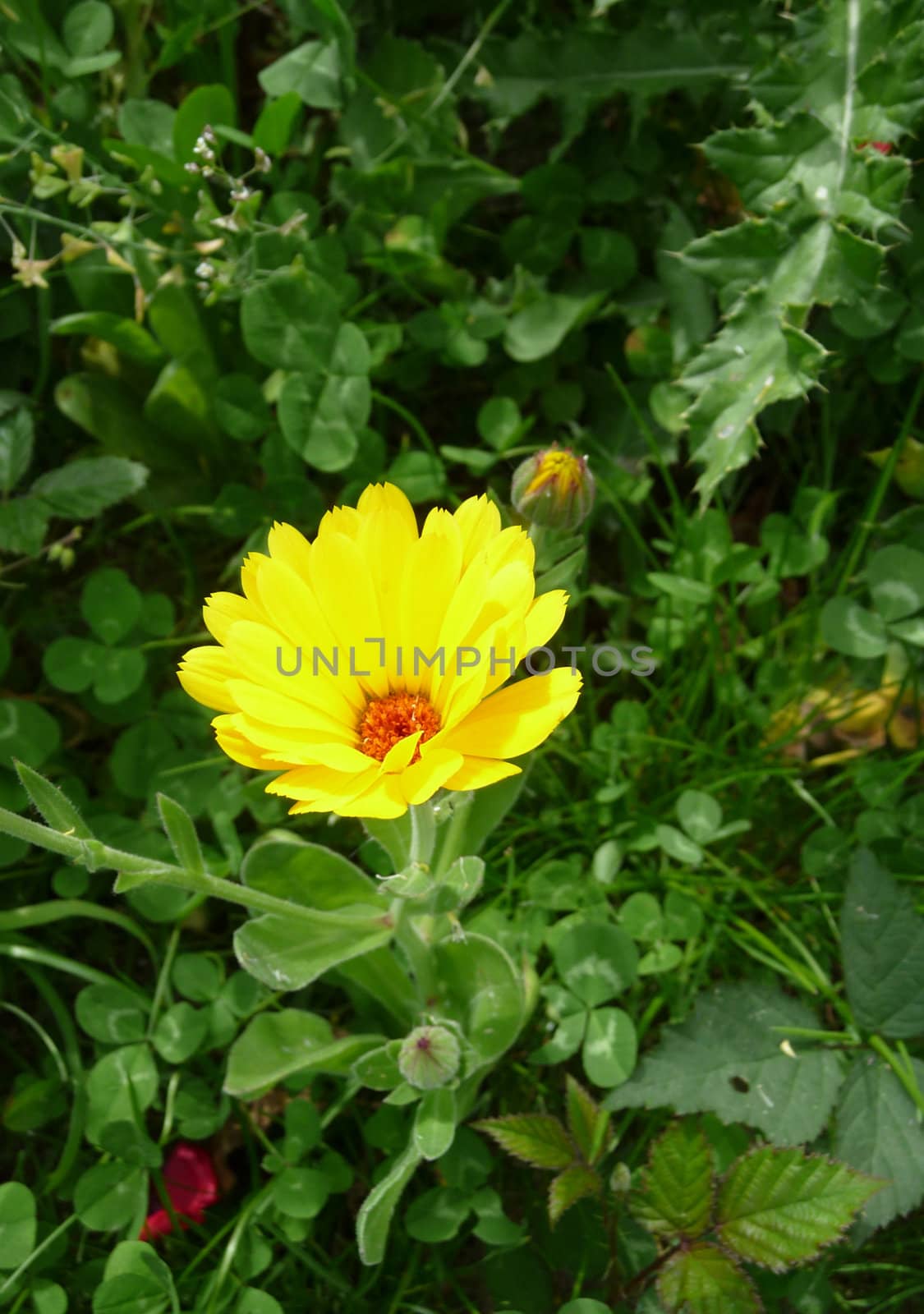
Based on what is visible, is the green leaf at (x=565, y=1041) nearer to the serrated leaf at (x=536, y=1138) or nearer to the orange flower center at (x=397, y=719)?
the serrated leaf at (x=536, y=1138)

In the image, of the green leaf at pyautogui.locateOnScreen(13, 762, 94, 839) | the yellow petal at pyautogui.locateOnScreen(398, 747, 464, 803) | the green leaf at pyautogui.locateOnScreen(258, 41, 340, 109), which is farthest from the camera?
the green leaf at pyautogui.locateOnScreen(258, 41, 340, 109)

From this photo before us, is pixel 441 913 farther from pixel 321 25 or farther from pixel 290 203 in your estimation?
pixel 321 25

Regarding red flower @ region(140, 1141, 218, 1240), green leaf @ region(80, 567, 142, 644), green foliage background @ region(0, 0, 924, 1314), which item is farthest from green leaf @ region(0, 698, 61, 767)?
red flower @ region(140, 1141, 218, 1240)

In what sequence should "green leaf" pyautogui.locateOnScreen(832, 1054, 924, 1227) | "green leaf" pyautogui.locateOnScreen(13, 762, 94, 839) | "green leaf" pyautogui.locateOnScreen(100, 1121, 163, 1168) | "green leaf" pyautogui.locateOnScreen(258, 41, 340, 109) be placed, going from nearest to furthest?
"green leaf" pyautogui.locateOnScreen(13, 762, 94, 839) < "green leaf" pyautogui.locateOnScreen(832, 1054, 924, 1227) < "green leaf" pyautogui.locateOnScreen(100, 1121, 163, 1168) < "green leaf" pyautogui.locateOnScreen(258, 41, 340, 109)

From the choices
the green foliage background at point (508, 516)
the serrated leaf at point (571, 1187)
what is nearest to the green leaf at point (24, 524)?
the green foliage background at point (508, 516)

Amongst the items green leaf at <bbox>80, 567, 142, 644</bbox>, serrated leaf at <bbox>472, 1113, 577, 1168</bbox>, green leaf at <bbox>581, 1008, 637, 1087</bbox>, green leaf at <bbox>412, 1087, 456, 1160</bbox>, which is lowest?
green leaf at <bbox>581, 1008, 637, 1087</bbox>

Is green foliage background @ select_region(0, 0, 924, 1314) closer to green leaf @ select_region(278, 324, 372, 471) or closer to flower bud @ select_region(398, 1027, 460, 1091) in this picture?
green leaf @ select_region(278, 324, 372, 471)

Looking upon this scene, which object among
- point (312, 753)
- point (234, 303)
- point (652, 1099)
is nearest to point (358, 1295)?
point (652, 1099)
